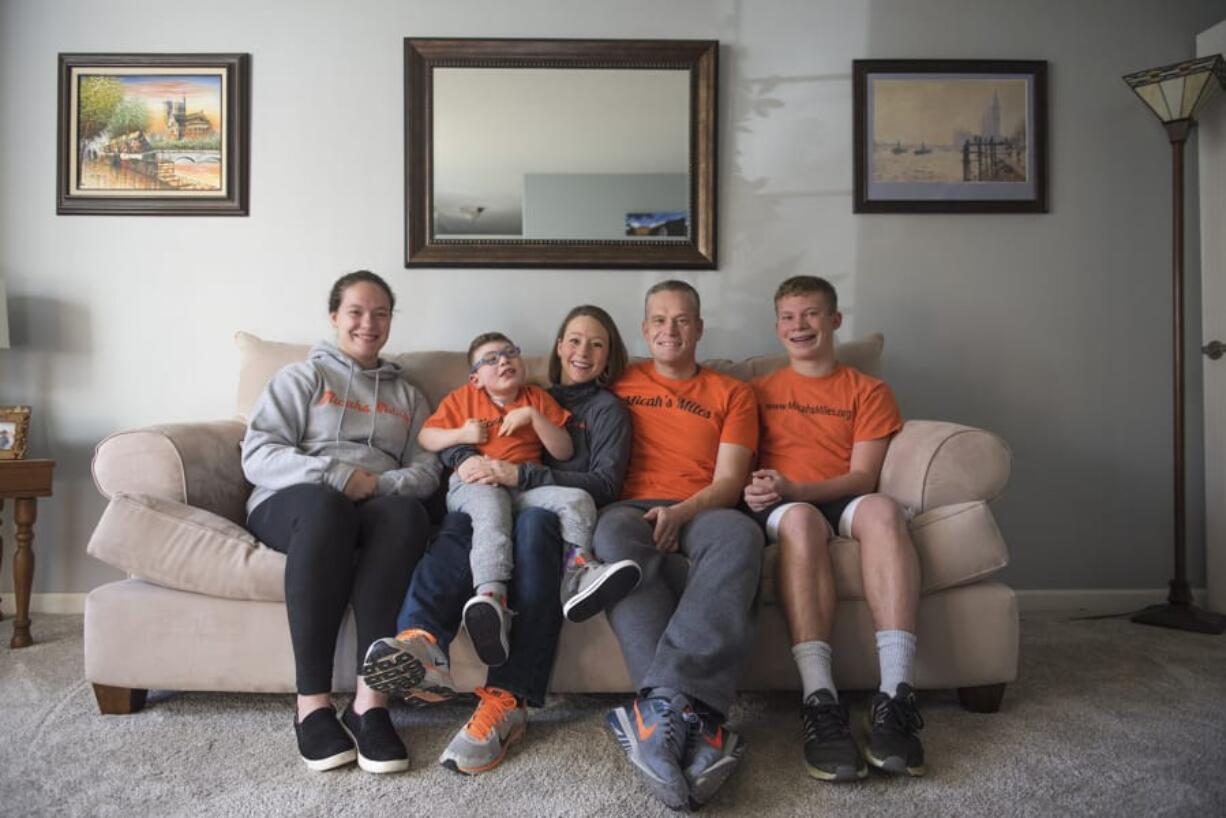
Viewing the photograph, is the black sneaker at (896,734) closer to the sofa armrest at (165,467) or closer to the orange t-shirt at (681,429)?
the orange t-shirt at (681,429)

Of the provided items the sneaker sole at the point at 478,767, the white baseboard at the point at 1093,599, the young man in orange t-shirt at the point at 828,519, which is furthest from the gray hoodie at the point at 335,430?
the white baseboard at the point at 1093,599

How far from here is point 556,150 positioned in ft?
8.62

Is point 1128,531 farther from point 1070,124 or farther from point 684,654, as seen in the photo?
point 684,654

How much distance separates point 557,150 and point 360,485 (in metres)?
1.39

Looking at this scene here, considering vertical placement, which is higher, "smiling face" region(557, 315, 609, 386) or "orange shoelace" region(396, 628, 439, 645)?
"smiling face" region(557, 315, 609, 386)

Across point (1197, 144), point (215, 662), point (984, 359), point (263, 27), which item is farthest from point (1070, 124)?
point (215, 662)

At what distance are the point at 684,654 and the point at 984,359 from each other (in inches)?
70.9

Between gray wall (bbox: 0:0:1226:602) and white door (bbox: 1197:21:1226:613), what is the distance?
5 cm

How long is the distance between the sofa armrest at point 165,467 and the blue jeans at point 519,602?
58cm

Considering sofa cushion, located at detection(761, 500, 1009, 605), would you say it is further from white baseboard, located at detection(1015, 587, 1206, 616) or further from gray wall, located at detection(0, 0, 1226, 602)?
white baseboard, located at detection(1015, 587, 1206, 616)

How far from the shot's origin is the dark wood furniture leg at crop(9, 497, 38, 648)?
2.21 meters

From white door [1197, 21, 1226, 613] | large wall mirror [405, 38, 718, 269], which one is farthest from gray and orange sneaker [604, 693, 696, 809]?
white door [1197, 21, 1226, 613]

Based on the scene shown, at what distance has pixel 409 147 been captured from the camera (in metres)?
2.61

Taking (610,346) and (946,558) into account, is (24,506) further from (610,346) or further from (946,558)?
(946,558)
